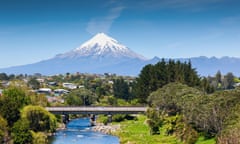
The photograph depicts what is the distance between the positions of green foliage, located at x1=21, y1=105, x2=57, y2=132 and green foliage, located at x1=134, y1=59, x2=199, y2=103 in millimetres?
44377

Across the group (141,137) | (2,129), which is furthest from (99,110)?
(2,129)

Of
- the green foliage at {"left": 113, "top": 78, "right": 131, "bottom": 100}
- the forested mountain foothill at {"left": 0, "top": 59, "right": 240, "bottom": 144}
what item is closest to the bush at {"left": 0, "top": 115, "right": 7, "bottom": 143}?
the forested mountain foothill at {"left": 0, "top": 59, "right": 240, "bottom": 144}

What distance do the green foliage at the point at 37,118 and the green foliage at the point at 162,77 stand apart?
44377 millimetres

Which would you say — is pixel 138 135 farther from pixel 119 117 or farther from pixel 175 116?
pixel 119 117

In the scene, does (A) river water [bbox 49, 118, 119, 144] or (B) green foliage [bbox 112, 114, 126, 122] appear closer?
(A) river water [bbox 49, 118, 119, 144]

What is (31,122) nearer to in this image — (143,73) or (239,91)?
(239,91)

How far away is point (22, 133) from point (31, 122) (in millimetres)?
13206

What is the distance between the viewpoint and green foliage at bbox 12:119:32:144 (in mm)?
57528

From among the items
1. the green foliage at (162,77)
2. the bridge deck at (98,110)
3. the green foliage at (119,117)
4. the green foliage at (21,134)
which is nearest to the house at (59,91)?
the green foliage at (162,77)

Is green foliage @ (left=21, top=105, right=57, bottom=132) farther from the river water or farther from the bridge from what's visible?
the bridge

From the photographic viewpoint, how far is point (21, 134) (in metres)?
57.9

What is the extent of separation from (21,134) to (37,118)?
50.2 ft

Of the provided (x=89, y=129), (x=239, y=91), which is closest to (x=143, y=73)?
(x=89, y=129)

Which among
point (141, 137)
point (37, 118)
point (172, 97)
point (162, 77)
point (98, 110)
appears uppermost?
point (162, 77)
